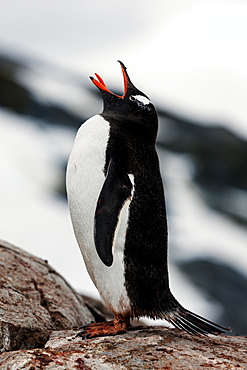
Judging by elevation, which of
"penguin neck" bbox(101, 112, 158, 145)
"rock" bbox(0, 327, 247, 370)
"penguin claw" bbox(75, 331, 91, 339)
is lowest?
"rock" bbox(0, 327, 247, 370)

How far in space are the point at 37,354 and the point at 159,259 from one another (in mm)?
539

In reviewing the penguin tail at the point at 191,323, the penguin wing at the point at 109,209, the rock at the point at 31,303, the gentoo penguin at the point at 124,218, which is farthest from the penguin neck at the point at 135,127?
the rock at the point at 31,303

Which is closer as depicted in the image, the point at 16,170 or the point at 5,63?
the point at 16,170

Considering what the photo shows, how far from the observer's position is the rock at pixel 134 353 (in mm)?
1577

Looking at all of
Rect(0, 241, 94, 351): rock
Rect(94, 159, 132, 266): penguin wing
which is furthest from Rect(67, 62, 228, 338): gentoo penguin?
Rect(0, 241, 94, 351): rock

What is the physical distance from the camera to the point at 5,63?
417 inches

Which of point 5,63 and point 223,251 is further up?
point 5,63

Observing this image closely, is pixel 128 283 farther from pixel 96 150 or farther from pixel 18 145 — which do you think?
pixel 18 145

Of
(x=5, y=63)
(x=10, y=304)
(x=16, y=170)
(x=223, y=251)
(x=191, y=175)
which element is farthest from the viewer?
Answer: (x=5, y=63)

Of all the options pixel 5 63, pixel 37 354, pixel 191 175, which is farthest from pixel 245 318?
pixel 5 63

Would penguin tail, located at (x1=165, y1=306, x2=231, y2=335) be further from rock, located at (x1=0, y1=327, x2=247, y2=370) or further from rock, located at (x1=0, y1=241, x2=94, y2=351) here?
rock, located at (x1=0, y1=241, x2=94, y2=351)

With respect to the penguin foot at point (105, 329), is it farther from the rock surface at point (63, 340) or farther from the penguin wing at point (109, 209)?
the penguin wing at point (109, 209)

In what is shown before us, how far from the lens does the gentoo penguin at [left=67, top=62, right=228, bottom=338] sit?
1.88 m

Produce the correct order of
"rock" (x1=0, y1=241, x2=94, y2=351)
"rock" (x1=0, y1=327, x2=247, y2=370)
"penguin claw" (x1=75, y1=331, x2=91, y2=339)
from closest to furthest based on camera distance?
"rock" (x1=0, y1=327, x2=247, y2=370) → "penguin claw" (x1=75, y1=331, x2=91, y2=339) → "rock" (x1=0, y1=241, x2=94, y2=351)
